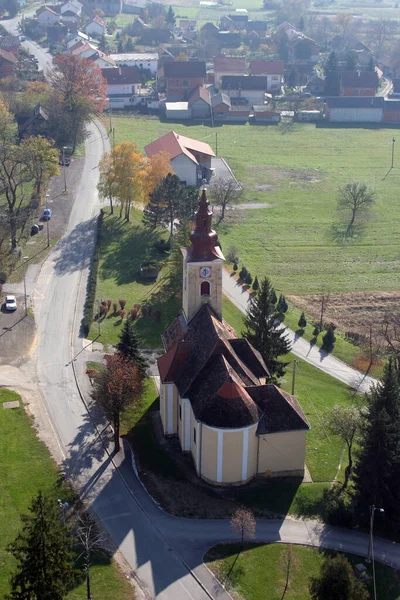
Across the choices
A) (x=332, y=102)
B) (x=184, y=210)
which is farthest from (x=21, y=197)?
(x=332, y=102)

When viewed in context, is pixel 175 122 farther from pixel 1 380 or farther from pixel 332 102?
pixel 1 380

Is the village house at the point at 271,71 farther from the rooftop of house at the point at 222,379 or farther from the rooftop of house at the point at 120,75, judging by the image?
the rooftop of house at the point at 222,379

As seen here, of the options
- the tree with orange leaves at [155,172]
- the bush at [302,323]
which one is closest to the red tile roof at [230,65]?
the tree with orange leaves at [155,172]

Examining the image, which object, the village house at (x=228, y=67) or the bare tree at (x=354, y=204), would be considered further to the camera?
the village house at (x=228, y=67)

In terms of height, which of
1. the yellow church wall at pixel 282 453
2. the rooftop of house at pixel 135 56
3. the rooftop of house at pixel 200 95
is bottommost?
the yellow church wall at pixel 282 453

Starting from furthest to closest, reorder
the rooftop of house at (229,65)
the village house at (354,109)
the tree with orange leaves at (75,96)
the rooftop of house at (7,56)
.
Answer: the rooftop of house at (229,65) < the rooftop of house at (7,56) < the village house at (354,109) < the tree with orange leaves at (75,96)

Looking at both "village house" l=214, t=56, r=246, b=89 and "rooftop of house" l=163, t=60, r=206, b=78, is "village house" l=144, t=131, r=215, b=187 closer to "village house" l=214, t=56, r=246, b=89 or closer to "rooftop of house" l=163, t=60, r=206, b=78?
"rooftop of house" l=163, t=60, r=206, b=78
